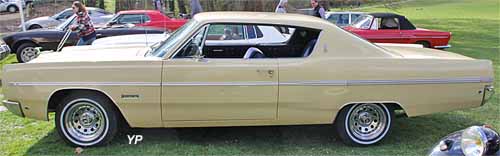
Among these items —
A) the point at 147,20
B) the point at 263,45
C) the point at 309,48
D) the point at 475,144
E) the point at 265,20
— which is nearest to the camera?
the point at 475,144

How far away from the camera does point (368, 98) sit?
4547 mm

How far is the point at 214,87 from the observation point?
435cm

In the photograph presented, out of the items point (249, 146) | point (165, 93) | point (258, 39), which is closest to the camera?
point (165, 93)

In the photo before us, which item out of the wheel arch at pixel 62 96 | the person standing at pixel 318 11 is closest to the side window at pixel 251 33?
the wheel arch at pixel 62 96

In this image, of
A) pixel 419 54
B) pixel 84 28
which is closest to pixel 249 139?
pixel 419 54

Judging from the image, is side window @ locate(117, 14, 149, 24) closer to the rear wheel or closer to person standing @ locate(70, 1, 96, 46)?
the rear wheel

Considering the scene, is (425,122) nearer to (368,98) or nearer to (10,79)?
(368,98)

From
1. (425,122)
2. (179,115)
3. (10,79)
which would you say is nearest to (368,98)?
(425,122)

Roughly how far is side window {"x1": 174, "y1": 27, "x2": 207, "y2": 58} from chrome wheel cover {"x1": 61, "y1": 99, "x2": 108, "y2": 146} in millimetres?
974

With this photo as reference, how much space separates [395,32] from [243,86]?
26.9 feet

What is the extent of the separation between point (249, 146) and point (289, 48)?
4.47 feet

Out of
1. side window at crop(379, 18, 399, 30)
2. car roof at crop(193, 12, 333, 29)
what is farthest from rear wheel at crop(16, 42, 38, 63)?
side window at crop(379, 18, 399, 30)

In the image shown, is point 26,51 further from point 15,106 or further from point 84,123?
point 84,123

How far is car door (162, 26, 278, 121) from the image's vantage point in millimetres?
4328
